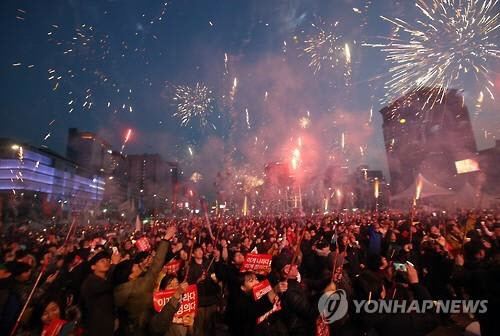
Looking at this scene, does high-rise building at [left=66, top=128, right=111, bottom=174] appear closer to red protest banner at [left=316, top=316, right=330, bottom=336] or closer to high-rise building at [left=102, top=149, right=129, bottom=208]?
high-rise building at [left=102, top=149, right=129, bottom=208]

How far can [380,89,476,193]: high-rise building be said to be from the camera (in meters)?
100

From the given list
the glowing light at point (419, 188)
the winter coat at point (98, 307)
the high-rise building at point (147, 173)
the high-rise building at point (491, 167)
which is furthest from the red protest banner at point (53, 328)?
the high-rise building at point (147, 173)

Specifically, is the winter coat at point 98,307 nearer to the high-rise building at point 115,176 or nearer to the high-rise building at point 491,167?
the high-rise building at point 491,167

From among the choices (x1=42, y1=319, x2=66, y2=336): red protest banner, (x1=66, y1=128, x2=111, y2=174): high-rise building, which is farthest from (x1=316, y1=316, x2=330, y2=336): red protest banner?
(x1=66, y1=128, x2=111, y2=174): high-rise building

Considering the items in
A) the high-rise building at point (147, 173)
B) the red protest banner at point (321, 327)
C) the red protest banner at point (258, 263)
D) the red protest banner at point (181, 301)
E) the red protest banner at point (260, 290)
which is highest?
the high-rise building at point (147, 173)

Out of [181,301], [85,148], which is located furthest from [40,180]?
[181,301]

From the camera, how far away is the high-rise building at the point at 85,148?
134m

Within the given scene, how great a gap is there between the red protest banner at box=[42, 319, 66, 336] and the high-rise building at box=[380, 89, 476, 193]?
104 metres

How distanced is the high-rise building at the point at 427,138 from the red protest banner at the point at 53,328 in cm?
10352

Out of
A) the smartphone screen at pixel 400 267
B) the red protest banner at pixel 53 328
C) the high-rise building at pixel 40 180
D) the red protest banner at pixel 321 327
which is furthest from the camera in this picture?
the high-rise building at pixel 40 180

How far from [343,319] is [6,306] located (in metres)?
4.85

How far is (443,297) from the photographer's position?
7121 millimetres

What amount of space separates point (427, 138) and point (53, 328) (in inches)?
4871

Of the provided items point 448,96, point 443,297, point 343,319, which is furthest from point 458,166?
point 343,319
